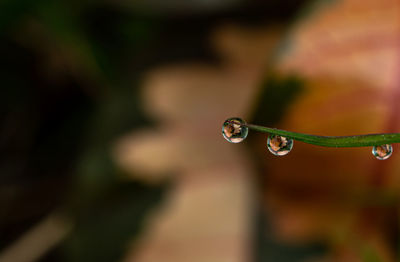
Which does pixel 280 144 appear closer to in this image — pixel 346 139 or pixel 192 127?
pixel 346 139

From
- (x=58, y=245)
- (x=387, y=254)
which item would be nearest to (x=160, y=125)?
(x=58, y=245)

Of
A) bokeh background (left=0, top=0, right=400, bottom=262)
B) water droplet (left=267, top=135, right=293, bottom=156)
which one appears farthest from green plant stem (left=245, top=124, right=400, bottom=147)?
bokeh background (left=0, top=0, right=400, bottom=262)

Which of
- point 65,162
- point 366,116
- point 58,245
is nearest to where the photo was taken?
point 366,116

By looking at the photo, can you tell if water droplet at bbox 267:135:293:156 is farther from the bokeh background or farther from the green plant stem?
the bokeh background

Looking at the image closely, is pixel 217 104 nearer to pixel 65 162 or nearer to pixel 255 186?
pixel 255 186

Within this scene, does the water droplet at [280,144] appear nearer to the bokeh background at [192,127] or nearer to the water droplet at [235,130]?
the water droplet at [235,130]
